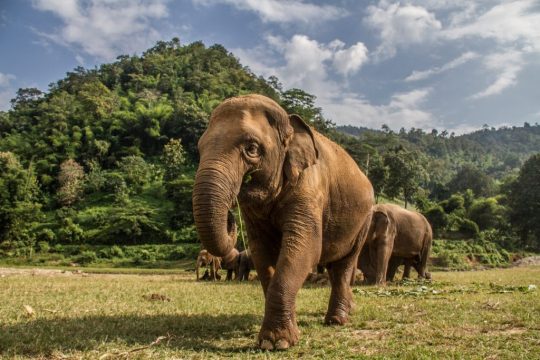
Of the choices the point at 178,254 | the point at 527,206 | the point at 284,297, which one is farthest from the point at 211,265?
the point at 527,206

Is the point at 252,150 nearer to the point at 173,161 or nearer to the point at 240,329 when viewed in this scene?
the point at 240,329

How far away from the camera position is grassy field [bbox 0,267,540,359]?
5.10 metres

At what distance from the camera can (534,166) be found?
60500 mm

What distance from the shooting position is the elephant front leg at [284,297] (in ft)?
18.0

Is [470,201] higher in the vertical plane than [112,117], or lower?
lower

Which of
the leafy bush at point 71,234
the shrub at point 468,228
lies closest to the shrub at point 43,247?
the leafy bush at point 71,234

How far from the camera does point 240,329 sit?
6.77m

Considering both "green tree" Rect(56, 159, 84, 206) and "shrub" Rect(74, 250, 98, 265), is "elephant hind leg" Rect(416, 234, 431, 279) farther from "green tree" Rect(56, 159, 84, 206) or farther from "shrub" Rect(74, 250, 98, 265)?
"green tree" Rect(56, 159, 84, 206)

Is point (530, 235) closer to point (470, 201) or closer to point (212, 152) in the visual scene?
point (470, 201)

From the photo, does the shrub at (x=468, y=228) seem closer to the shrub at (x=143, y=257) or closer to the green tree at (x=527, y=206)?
the green tree at (x=527, y=206)

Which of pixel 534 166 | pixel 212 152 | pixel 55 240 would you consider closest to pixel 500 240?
pixel 534 166

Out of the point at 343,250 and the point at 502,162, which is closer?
the point at 343,250

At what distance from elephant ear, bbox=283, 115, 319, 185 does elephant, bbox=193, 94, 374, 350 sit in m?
0.01

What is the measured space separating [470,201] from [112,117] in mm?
66410
